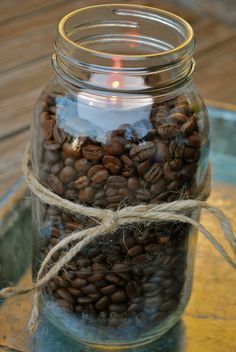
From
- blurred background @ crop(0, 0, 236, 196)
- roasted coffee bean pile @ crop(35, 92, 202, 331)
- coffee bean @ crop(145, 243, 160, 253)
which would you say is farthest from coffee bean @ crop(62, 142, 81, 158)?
blurred background @ crop(0, 0, 236, 196)

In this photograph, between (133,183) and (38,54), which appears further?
(38,54)

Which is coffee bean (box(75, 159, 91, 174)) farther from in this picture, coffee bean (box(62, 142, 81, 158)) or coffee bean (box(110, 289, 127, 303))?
coffee bean (box(110, 289, 127, 303))

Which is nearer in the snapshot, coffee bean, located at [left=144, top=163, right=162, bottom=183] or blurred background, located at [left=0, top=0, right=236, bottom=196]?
coffee bean, located at [left=144, top=163, right=162, bottom=183]

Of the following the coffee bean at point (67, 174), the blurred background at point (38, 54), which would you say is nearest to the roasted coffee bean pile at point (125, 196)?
the coffee bean at point (67, 174)

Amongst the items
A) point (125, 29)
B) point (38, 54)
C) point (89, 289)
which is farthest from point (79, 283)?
point (38, 54)

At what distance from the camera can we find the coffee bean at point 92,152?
20.9 inches

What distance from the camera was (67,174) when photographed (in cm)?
54

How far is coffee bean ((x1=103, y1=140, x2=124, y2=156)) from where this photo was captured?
53 centimetres

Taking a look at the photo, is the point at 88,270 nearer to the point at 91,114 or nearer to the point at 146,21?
the point at 91,114

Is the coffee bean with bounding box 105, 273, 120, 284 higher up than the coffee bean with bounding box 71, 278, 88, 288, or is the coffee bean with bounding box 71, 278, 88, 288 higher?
the coffee bean with bounding box 105, 273, 120, 284

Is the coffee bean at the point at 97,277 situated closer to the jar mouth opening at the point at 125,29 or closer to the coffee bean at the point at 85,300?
the coffee bean at the point at 85,300

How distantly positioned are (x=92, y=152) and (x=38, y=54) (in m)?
0.73

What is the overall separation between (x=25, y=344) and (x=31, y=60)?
695mm

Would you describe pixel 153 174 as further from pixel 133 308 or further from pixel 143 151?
pixel 133 308
